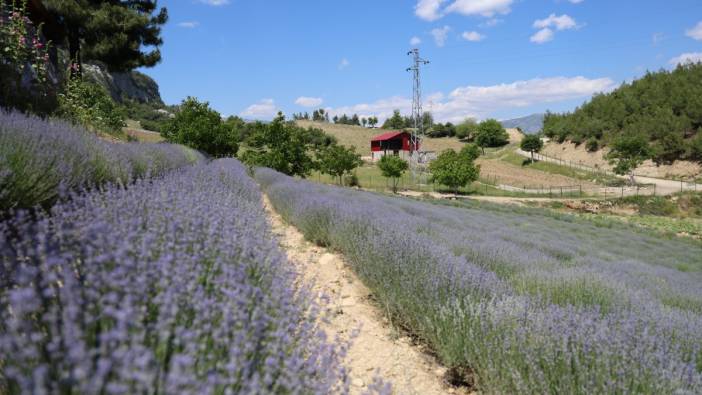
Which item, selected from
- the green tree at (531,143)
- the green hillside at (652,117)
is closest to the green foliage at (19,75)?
the green hillside at (652,117)

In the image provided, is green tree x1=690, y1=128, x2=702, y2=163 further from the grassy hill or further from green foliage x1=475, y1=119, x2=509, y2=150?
green foliage x1=475, y1=119, x2=509, y2=150

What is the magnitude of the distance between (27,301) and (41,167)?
6.65 feet

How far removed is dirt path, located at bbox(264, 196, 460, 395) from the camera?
A: 259 centimetres

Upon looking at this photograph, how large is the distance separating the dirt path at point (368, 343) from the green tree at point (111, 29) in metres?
10.8

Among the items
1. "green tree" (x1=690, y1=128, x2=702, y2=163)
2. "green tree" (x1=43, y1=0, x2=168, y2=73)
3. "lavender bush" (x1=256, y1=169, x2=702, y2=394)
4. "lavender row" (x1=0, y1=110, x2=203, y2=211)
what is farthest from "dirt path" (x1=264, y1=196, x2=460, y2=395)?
"green tree" (x1=690, y1=128, x2=702, y2=163)

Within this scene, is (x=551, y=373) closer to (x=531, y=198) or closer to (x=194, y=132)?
(x=194, y=132)

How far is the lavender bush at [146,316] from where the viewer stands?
962 mm

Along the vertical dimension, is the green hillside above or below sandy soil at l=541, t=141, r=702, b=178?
above

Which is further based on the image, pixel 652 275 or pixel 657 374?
pixel 652 275

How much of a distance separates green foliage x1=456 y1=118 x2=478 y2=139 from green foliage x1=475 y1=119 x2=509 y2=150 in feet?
15.1

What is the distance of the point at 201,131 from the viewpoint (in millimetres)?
18953

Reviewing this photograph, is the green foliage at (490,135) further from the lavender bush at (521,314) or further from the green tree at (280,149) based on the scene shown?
the lavender bush at (521,314)

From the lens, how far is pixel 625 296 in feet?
11.9

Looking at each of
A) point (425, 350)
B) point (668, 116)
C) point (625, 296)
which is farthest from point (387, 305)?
point (668, 116)
